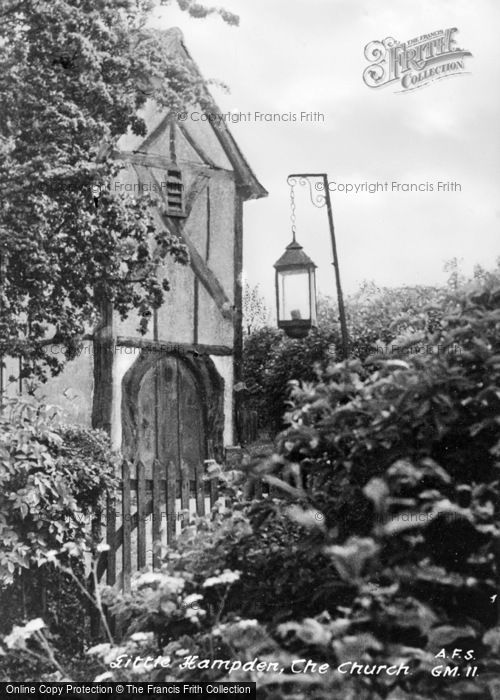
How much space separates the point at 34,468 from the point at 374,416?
3.27 meters

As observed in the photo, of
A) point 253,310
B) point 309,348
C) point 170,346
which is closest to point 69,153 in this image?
point 170,346

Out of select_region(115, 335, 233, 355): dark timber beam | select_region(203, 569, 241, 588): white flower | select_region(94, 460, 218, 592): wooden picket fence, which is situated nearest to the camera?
select_region(203, 569, 241, 588): white flower

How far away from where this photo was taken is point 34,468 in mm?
5867

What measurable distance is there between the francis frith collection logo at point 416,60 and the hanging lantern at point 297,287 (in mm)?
1836

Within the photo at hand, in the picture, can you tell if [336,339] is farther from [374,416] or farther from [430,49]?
[374,416]

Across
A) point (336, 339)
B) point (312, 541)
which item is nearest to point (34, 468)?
point (312, 541)

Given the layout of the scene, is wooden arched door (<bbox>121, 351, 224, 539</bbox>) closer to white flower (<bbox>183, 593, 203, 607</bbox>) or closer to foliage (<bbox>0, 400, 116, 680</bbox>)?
foliage (<bbox>0, 400, 116, 680</bbox>)

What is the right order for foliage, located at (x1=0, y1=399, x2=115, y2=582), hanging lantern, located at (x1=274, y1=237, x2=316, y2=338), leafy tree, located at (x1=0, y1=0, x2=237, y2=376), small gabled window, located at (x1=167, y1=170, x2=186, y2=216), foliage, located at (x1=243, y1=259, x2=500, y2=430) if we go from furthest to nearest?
foliage, located at (x1=243, y1=259, x2=500, y2=430) < small gabled window, located at (x1=167, y1=170, x2=186, y2=216) < hanging lantern, located at (x1=274, y1=237, x2=316, y2=338) < leafy tree, located at (x1=0, y1=0, x2=237, y2=376) < foliage, located at (x1=0, y1=399, x2=115, y2=582)

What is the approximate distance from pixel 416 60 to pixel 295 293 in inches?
105

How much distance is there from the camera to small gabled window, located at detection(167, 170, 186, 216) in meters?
12.6

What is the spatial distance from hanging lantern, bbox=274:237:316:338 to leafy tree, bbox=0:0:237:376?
149 cm

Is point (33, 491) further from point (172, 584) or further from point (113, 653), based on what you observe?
point (172, 584)

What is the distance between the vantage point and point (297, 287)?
29.9ft

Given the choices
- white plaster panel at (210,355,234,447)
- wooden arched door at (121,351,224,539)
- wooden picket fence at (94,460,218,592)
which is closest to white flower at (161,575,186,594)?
wooden picket fence at (94,460,218,592)
